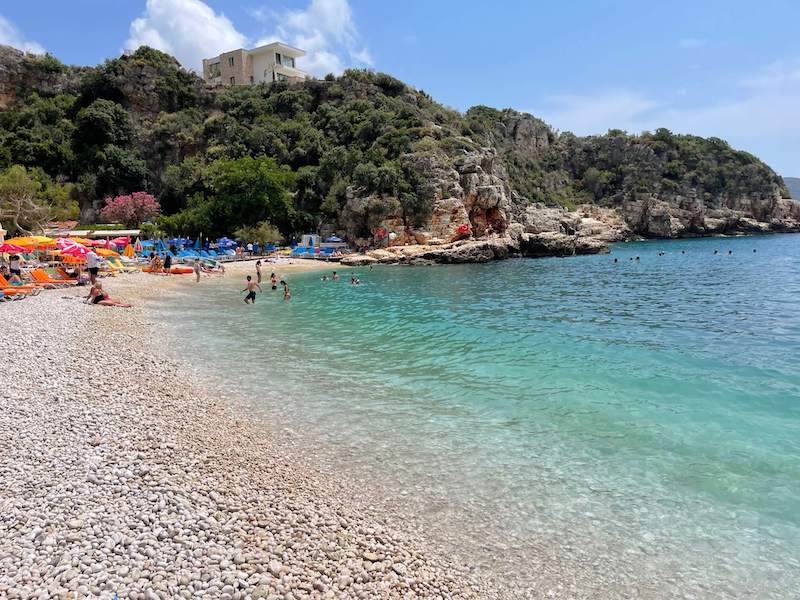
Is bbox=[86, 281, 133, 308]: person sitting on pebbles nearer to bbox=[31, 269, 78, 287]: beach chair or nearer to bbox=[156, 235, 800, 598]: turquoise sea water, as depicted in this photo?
bbox=[156, 235, 800, 598]: turquoise sea water

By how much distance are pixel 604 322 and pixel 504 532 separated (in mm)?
13538

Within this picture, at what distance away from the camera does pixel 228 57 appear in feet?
250

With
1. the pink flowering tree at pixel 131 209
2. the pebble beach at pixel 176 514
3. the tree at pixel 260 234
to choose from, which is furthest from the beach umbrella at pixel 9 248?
the pink flowering tree at pixel 131 209

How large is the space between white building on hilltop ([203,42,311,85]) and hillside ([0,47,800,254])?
263 inches

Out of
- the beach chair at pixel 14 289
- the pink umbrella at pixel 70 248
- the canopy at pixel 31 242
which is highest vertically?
the canopy at pixel 31 242

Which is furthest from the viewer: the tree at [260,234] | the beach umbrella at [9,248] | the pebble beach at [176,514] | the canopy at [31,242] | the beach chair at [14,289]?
the tree at [260,234]

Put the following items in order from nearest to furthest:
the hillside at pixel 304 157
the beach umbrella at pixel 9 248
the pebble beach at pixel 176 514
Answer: the pebble beach at pixel 176 514 < the beach umbrella at pixel 9 248 < the hillside at pixel 304 157

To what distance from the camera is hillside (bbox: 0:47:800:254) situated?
48062 millimetres

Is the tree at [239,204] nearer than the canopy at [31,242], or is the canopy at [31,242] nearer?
the canopy at [31,242]

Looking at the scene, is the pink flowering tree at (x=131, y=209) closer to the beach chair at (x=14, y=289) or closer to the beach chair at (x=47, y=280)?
the beach chair at (x=47, y=280)

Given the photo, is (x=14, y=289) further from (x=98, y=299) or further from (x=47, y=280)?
(x=47, y=280)

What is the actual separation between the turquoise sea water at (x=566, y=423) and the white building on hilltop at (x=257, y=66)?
2579 inches

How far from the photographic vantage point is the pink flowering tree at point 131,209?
166ft

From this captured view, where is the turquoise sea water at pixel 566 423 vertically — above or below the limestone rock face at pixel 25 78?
below
